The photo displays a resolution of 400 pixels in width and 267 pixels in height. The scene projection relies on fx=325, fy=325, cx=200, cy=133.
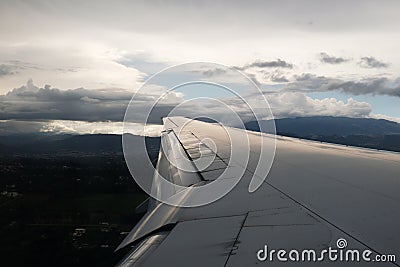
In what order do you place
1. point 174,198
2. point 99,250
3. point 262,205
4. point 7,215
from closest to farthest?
1. point 262,205
2. point 174,198
3. point 99,250
4. point 7,215

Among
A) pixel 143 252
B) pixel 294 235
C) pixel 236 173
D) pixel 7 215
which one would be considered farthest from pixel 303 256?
pixel 7 215

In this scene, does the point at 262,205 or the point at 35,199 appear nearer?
the point at 262,205

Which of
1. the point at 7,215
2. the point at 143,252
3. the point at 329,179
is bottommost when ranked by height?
the point at 7,215

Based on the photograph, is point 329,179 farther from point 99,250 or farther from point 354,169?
point 99,250

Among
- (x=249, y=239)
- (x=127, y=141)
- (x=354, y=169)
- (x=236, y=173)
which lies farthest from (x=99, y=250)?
(x=249, y=239)

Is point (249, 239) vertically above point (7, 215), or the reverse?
point (249, 239)

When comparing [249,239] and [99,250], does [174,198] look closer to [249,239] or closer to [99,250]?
[249,239]

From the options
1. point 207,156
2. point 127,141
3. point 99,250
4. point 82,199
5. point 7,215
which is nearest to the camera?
point 207,156
